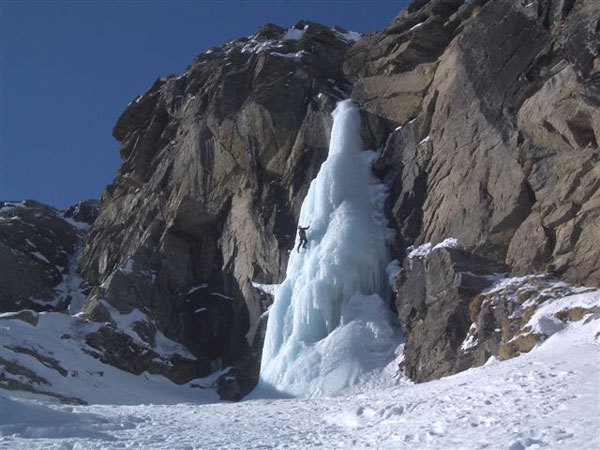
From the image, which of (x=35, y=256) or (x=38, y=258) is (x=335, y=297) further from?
(x=35, y=256)

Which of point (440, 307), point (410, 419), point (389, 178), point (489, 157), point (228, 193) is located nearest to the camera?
point (410, 419)

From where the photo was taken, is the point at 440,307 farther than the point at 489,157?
No

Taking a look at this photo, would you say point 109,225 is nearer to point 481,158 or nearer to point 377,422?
point 481,158

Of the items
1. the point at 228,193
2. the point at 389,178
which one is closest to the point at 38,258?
the point at 228,193

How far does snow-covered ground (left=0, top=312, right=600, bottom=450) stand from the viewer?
1121cm

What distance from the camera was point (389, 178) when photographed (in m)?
29.6

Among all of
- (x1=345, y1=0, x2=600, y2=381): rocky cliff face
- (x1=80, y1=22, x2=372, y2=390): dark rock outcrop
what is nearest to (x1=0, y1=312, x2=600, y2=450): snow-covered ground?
(x1=345, y1=0, x2=600, y2=381): rocky cliff face

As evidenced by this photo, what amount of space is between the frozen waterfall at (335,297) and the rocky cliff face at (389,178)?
3.51 ft

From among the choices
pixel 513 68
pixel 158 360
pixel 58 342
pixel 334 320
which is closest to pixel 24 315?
pixel 58 342

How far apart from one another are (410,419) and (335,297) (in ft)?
43.8

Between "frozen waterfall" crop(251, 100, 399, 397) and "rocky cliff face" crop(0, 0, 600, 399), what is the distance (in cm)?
107

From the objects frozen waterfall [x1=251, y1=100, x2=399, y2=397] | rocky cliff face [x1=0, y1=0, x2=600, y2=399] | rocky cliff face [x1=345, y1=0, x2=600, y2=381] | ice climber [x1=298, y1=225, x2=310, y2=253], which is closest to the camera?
rocky cliff face [x1=345, y1=0, x2=600, y2=381]

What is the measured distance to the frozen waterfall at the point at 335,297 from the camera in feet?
82.2

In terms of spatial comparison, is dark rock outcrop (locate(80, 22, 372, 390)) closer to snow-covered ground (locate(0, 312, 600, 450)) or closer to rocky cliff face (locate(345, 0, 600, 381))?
rocky cliff face (locate(345, 0, 600, 381))
